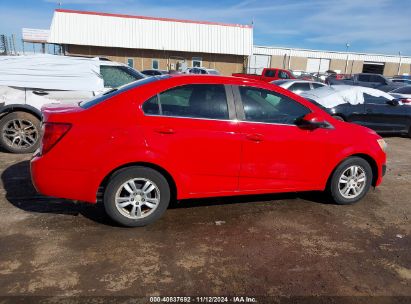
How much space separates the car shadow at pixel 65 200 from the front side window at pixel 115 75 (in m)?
2.64

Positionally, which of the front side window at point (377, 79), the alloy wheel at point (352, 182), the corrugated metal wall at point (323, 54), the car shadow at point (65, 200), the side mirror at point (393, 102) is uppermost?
the corrugated metal wall at point (323, 54)

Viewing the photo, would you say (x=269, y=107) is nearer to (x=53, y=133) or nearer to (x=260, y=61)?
(x=53, y=133)

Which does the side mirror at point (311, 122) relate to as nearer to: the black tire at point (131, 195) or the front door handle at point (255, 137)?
the front door handle at point (255, 137)

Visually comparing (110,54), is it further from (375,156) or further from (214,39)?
(375,156)

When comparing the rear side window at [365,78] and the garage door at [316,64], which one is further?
the garage door at [316,64]

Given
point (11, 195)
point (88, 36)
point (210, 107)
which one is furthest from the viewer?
point (88, 36)

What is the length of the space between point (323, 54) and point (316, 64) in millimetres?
1941

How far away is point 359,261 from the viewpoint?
3279 millimetres

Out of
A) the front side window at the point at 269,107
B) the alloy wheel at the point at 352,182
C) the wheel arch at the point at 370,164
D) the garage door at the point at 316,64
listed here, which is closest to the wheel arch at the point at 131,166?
the front side window at the point at 269,107

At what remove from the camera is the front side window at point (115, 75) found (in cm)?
Answer: 712

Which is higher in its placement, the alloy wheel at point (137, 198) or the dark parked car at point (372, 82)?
the dark parked car at point (372, 82)

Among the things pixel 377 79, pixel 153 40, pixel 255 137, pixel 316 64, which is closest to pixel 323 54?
pixel 316 64

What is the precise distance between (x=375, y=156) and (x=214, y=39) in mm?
33508

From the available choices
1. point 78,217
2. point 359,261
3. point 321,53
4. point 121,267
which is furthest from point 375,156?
point 321,53
